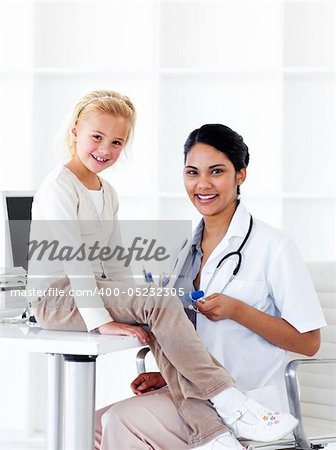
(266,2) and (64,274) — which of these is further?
(266,2)

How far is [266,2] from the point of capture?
387 cm

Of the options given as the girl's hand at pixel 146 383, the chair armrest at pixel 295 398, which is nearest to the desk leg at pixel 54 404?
the girl's hand at pixel 146 383

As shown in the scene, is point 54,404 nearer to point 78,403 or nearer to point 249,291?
point 78,403

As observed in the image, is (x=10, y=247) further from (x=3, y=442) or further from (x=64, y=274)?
(x=3, y=442)

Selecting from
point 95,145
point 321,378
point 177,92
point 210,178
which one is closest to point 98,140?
point 95,145

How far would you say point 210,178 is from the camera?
2.38 metres

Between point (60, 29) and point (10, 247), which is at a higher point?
point (60, 29)

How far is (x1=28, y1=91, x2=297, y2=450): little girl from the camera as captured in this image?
1.97 metres

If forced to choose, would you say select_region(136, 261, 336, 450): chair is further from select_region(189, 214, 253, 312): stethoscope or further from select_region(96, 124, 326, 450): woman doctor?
select_region(189, 214, 253, 312): stethoscope

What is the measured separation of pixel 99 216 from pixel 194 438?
0.64 meters

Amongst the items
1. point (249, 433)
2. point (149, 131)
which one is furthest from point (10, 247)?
point (149, 131)

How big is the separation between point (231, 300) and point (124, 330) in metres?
0.35

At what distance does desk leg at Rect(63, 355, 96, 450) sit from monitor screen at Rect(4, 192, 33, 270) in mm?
655

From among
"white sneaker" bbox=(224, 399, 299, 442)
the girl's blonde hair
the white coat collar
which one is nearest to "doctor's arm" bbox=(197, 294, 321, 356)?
the white coat collar
